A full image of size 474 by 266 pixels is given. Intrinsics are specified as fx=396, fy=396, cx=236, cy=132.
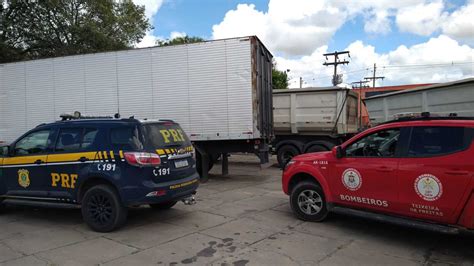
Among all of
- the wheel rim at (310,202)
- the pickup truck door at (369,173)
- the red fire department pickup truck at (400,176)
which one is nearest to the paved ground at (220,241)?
the wheel rim at (310,202)

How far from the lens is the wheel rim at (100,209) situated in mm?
5996

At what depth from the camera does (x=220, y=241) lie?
5.56 meters

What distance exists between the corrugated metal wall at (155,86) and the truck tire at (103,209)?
4619 millimetres

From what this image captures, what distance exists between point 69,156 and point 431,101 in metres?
9.55

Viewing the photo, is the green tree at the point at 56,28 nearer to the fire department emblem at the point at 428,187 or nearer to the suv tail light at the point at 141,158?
the suv tail light at the point at 141,158

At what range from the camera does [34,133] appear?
6910mm

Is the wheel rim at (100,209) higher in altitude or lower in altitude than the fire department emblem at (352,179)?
lower

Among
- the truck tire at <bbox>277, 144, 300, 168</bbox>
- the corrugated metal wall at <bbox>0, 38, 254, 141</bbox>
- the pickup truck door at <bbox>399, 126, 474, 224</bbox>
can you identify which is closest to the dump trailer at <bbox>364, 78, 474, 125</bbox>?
the truck tire at <bbox>277, 144, 300, 168</bbox>

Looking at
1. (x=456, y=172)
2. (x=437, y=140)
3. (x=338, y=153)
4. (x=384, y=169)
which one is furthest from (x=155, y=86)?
(x=456, y=172)

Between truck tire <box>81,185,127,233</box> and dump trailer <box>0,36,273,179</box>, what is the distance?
15.1 feet

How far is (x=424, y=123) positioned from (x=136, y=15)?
23.6m

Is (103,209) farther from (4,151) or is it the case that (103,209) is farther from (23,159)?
(4,151)

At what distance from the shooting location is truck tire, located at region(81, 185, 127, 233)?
591 cm

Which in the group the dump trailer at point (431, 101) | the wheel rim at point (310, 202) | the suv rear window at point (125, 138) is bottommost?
the wheel rim at point (310, 202)
